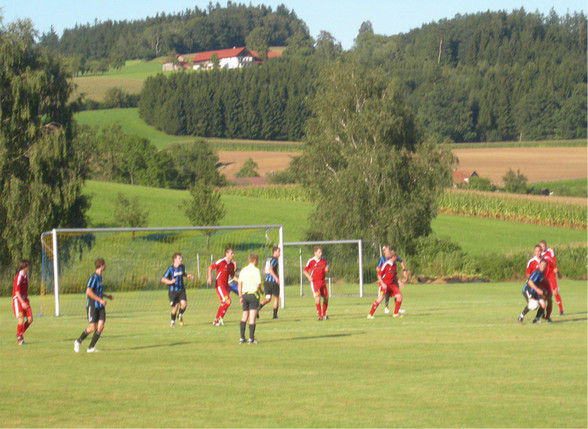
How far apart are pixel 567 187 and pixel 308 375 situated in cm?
8924

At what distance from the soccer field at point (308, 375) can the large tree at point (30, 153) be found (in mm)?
26276

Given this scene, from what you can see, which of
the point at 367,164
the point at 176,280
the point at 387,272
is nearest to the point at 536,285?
the point at 387,272

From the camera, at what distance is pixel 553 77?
6339 inches

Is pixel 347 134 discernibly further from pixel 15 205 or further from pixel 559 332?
pixel 559 332

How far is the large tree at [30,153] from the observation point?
45344mm

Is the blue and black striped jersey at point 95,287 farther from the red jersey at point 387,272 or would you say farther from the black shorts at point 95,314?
the red jersey at point 387,272

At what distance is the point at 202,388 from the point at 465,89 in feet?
515

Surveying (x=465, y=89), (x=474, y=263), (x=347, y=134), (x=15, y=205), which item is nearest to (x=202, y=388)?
(x=15, y=205)

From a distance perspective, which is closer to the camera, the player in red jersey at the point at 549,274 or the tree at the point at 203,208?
the player in red jersey at the point at 549,274

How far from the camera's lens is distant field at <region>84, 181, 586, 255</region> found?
219 feet

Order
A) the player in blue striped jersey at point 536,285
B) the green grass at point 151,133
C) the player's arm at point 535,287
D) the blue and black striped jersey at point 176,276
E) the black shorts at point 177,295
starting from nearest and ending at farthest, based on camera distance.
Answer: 1. the player's arm at point 535,287
2. the player in blue striped jersey at point 536,285
3. the blue and black striped jersey at point 176,276
4. the black shorts at point 177,295
5. the green grass at point 151,133

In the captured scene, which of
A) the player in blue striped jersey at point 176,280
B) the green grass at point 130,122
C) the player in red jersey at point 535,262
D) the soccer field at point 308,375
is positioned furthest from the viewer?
the green grass at point 130,122

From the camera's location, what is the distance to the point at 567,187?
312 ft

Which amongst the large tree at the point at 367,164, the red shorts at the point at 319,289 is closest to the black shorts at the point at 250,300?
the red shorts at the point at 319,289
